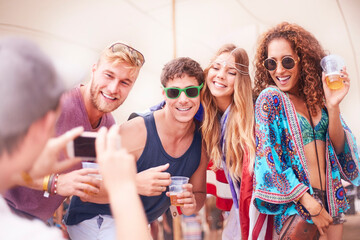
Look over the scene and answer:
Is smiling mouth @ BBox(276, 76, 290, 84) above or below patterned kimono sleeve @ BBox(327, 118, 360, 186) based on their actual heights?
above

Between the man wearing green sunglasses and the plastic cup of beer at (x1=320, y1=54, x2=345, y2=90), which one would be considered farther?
the man wearing green sunglasses

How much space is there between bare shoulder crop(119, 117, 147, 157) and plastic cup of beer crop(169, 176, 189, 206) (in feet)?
0.98

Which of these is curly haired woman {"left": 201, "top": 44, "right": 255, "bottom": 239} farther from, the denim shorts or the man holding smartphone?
the man holding smartphone

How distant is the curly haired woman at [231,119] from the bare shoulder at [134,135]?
0.42 meters

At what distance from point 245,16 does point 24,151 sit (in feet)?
7.18

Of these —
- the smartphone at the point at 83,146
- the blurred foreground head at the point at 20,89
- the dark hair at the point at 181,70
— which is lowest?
the smartphone at the point at 83,146

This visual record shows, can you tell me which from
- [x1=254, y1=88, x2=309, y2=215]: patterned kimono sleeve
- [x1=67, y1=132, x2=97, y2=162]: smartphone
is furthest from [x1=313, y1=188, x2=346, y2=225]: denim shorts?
[x1=67, y1=132, x2=97, y2=162]: smartphone

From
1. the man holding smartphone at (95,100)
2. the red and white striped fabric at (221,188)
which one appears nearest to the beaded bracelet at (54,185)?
the man holding smartphone at (95,100)

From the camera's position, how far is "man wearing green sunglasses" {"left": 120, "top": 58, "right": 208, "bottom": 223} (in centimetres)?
205

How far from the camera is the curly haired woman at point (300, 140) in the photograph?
1.92m

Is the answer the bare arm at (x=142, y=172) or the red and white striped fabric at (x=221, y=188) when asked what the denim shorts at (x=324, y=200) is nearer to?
the red and white striped fabric at (x=221, y=188)

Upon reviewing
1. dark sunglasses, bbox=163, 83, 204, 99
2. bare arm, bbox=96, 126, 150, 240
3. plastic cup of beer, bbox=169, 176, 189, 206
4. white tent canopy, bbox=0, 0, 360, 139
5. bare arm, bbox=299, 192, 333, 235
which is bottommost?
bare arm, bbox=299, 192, 333, 235

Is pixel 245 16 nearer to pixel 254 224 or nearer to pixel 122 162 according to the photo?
pixel 254 224

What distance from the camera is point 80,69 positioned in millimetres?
1128
